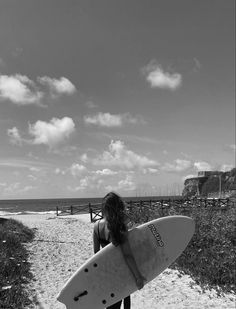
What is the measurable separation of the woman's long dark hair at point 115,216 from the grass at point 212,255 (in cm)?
393

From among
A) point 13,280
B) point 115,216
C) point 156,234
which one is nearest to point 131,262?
point 115,216

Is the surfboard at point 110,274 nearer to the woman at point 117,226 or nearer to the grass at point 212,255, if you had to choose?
the woman at point 117,226

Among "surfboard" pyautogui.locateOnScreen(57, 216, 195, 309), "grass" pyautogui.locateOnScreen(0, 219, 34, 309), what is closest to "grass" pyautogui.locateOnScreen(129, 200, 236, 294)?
"surfboard" pyautogui.locateOnScreen(57, 216, 195, 309)

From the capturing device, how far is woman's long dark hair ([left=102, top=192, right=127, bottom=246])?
387cm

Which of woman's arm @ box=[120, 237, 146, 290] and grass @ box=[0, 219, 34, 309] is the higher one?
woman's arm @ box=[120, 237, 146, 290]

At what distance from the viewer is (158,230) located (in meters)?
4.73

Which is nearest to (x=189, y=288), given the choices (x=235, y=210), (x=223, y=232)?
(x=223, y=232)

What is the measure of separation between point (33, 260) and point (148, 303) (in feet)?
14.7

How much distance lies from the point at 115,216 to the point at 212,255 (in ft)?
17.4

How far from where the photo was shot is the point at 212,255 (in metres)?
8.29

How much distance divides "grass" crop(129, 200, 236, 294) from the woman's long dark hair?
12.9 ft

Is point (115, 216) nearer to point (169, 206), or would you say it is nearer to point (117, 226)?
point (117, 226)

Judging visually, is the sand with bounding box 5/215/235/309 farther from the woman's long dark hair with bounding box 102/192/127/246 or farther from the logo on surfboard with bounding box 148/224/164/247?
the woman's long dark hair with bounding box 102/192/127/246

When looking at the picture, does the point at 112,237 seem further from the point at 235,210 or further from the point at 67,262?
the point at 235,210
